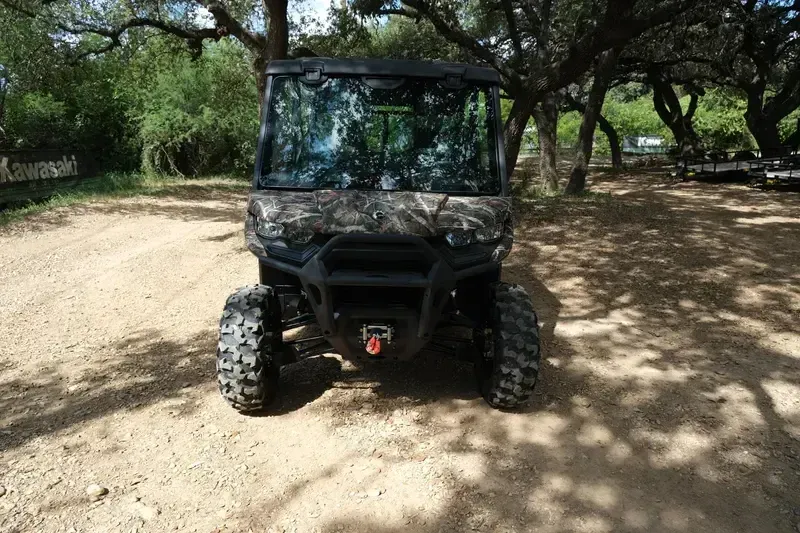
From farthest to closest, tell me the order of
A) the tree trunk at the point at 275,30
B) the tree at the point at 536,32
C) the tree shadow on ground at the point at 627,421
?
the tree trunk at the point at 275,30 < the tree at the point at 536,32 < the tree shadow on ground at the point at 627,421

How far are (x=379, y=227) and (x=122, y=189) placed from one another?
49.6 feet

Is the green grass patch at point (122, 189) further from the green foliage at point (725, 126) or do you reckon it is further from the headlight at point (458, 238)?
the green foliage at point (725, 126)

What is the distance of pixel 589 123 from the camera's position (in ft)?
51.5

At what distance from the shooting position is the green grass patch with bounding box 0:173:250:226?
42.1ft

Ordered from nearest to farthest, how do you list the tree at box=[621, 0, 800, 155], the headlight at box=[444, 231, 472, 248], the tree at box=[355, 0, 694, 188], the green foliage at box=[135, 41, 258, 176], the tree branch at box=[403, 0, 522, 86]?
1. the headlight at box=[444, 231, 472, 248]
2. the tree at box=[355, 0, 694, 188]
3. the tree branch at box=[403, 0, 522, 86]
4. the tree at box=[621, 0, 800, 155]
5. the green foliage at box=[135, 41, 258, 176]

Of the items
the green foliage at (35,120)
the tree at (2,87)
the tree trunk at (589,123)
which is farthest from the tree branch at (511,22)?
the tree at (2,87)

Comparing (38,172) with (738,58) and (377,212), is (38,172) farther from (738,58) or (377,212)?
(738,58)

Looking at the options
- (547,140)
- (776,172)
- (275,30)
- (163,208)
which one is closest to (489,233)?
(275,30)

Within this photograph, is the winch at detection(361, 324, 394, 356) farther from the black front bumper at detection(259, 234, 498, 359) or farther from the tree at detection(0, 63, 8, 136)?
the tree at detection(0, 63, 8, 136)

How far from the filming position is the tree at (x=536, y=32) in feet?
30.8

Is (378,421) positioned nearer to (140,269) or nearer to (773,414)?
(773,414)

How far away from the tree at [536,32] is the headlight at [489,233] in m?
6.82

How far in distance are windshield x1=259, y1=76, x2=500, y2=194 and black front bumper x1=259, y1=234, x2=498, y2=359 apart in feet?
2.36

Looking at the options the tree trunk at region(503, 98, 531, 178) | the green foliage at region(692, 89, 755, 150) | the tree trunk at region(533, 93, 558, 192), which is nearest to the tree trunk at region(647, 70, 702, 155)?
the green foliage at region(692, 89, 755, 150)
